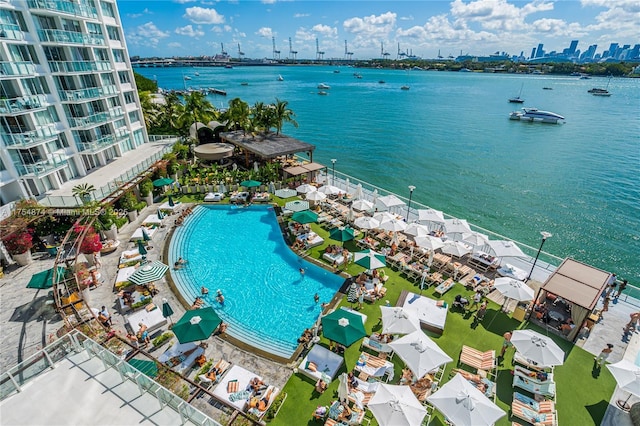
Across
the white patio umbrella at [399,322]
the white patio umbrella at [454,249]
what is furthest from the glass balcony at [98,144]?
the white patio umbrella at [454,249]

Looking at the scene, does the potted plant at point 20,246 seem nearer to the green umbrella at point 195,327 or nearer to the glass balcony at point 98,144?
the glass balcony at point 98,144

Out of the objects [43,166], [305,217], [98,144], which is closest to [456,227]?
[305,217]

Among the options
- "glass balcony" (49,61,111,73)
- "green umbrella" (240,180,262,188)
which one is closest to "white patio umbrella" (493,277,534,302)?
"green umbrella" (240,180,262,188)

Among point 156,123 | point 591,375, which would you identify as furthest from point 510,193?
point 156,123

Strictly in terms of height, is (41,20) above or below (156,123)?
above

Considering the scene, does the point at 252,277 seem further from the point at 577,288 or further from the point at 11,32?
the point at 11,32

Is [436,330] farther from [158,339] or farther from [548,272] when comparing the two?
[158,339]
